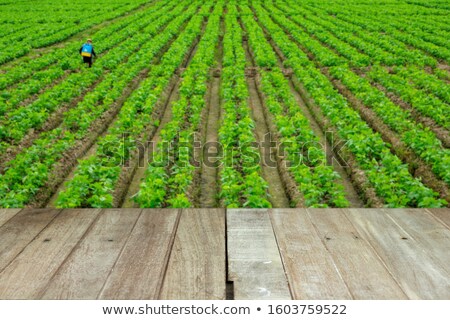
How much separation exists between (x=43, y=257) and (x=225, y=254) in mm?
1283

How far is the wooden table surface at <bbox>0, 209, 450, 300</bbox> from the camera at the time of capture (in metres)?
2.54

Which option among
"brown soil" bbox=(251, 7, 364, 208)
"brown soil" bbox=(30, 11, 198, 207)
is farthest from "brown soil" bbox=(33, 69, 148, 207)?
"brown soil" bbox=(251, 7, 364, 208)

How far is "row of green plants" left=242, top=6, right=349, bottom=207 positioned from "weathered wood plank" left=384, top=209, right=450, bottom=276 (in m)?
2.22

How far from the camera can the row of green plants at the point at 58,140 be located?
7.03 m

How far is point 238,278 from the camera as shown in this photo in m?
2.64

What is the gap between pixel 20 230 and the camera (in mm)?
3365

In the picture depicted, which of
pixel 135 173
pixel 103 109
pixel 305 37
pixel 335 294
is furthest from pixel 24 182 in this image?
pixel 305 37

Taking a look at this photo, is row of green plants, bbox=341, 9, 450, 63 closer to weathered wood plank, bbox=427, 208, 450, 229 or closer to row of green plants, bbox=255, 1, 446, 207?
row of green plants, bbox=255, 1, 446, 207

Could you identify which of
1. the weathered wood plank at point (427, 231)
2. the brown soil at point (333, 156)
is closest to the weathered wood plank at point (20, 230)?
the weathered wood plank at point (427, 231)

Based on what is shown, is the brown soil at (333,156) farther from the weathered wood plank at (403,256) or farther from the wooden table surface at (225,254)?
the wooden table surface at (225,254)

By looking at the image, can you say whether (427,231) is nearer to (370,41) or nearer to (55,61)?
(55,61)

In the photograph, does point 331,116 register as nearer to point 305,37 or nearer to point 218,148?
point 218,148

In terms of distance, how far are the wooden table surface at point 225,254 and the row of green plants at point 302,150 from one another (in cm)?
260
